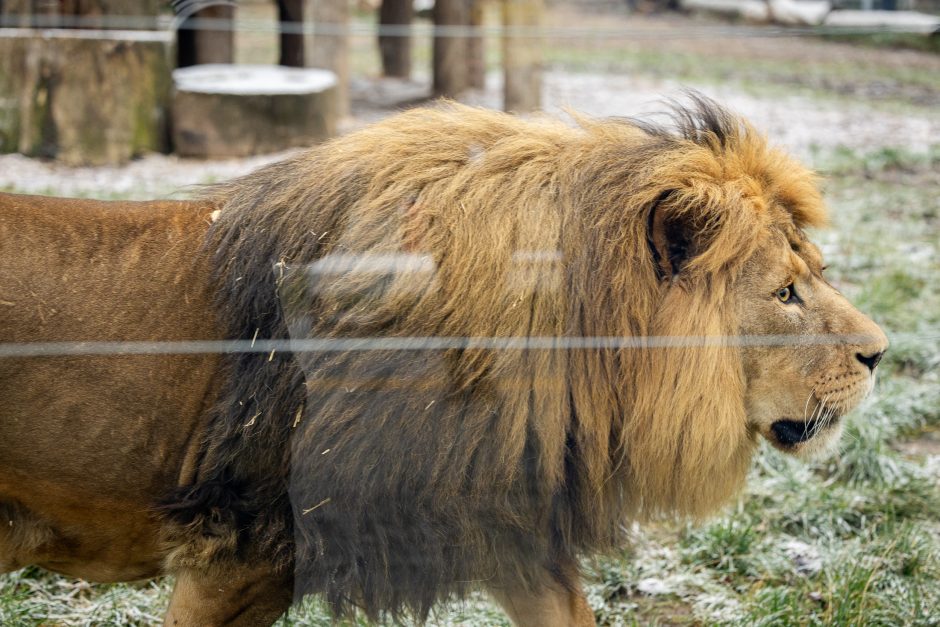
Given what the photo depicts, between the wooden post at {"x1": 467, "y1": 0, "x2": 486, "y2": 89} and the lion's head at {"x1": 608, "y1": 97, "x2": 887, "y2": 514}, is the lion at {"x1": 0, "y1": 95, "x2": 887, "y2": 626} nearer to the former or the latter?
the lion's head at {"x1": 608, "y1": 97, "x2": 887, "y2": 514}

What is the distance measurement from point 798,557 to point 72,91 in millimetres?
4751

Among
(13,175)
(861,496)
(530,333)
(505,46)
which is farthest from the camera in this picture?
(505,46)

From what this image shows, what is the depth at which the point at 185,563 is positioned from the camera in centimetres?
210

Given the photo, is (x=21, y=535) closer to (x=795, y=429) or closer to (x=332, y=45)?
(x=795, y=429)

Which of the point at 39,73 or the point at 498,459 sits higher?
the point at 39,73

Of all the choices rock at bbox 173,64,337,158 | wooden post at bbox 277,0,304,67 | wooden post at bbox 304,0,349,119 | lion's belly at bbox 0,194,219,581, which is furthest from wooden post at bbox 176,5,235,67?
lion's belly at bbox 0,194,219,581

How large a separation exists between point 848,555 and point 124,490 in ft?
6.78

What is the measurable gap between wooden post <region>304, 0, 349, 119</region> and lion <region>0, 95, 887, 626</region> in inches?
225

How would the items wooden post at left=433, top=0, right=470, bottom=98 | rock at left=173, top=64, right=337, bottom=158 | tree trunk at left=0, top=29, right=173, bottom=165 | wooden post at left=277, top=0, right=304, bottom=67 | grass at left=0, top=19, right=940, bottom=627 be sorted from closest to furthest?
grass at left=0, top=19, right=940, bottom=627 → tree trunk at left=0, top=29, right=173, bottom=165 → rock at left=173, top=64, right=337, bottom=158 → wooden post at left=277, top=0, right=304, bottom=67 → wooden post at left=433, top=0, right=470, bottom=98

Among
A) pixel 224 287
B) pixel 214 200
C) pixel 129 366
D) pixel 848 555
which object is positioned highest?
pixel 214 200

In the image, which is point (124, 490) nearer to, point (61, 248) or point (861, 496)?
point (61, 248)

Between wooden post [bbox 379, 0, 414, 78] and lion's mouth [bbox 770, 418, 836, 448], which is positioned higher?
wooden post [bbox 379, 0, 414, 78]

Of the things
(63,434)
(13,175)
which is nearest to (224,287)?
(63,434)

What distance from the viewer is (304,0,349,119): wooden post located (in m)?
7.66
